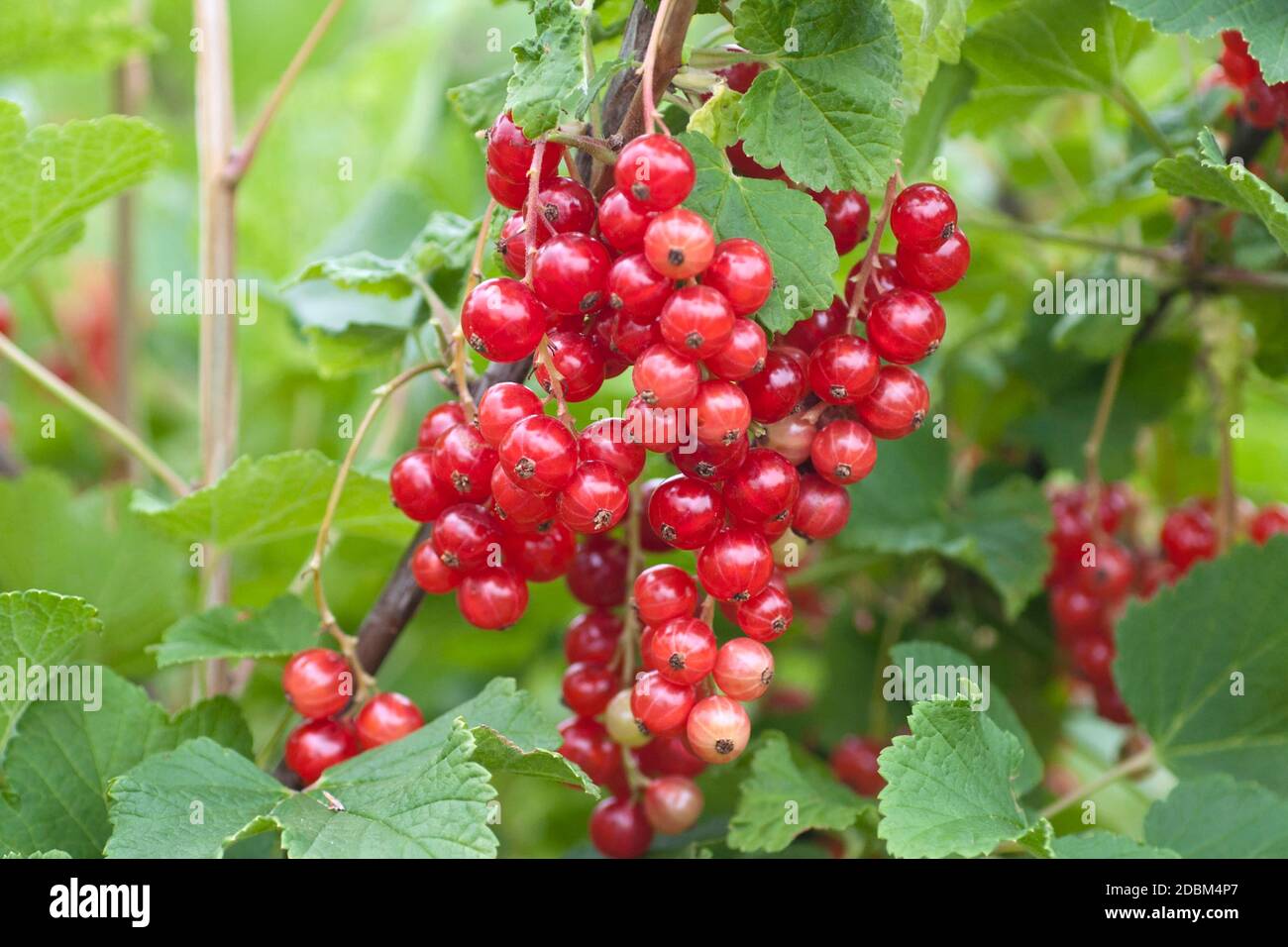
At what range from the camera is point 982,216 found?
124cm

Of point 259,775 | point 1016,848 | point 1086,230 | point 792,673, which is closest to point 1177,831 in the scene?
point 1016,848

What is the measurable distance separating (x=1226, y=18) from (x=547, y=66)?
0.45 metres

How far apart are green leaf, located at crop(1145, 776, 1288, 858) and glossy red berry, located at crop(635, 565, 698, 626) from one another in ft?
1.24

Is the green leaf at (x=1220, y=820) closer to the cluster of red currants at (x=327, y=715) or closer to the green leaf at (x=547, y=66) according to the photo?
the cluster of red currants at (x=327, y=715)

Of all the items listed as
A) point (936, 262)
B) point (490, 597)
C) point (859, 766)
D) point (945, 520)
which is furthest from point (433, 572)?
point (945, 520)

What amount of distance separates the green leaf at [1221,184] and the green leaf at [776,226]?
0.83 ft

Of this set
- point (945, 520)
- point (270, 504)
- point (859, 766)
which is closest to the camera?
point (270, 504)

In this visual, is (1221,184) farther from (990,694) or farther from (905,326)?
(990,694)

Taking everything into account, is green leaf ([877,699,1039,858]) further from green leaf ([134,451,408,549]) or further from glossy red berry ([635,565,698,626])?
Result: green leaf ([134,451,408,549])

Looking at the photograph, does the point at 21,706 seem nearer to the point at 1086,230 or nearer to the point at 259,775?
the point at 259,775

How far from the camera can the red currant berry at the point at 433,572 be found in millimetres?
744

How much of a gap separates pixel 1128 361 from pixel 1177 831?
0.54 meters

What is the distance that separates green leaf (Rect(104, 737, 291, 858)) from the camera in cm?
65

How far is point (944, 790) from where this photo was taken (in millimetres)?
690
